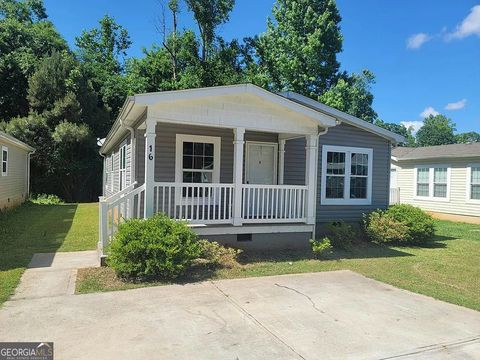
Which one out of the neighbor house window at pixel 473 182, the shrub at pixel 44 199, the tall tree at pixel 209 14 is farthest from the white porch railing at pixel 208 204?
the tall tree at pixel 209 14

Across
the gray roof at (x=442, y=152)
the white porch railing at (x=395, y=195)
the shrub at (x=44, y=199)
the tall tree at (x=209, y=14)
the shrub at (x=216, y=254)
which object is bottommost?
the shrub at (x=44, y=199)

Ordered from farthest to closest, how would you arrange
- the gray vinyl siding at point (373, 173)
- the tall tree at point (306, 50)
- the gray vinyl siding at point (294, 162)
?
the tall tree at point (306, 50), the gray vinyl siding at point (373, 173), the gray vinyl siding at point (294, 162)

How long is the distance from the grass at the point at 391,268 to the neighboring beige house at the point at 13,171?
10850mm

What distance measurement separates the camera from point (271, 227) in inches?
336

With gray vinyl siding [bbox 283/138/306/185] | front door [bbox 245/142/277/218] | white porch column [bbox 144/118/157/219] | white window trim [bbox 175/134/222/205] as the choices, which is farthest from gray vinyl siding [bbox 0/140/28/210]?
gray vinyl siding [bbox 283/138/306/185]

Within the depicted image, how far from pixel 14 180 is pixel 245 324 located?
16.5m

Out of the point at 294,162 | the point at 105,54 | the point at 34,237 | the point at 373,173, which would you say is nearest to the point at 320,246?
the point at 294,162

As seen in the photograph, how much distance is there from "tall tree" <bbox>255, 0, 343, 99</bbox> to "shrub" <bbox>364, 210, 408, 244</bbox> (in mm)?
17986

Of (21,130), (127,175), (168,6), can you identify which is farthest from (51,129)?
(127,175)

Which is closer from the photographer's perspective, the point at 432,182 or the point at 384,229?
the point at 384,229

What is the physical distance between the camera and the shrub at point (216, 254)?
728 centimetres

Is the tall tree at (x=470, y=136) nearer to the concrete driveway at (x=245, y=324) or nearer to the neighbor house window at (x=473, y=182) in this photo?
the neighbor house window at (x=473, y=182)

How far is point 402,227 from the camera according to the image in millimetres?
10312

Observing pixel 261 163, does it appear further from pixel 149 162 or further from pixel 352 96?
pixel 352 96
